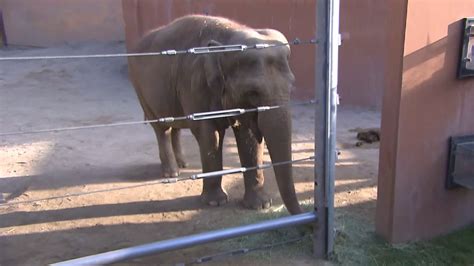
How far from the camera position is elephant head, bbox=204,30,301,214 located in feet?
10.7

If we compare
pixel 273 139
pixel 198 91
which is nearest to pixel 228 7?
pixel 198 91

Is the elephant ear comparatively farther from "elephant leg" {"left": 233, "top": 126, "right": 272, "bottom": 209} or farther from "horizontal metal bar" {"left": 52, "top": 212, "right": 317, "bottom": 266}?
"horizontal metal bar" {"left": 52, "top": 212, "right": 317, "bottom": 266}

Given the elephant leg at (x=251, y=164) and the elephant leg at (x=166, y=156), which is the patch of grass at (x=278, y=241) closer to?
the elephant leg at (x=251, y=164)

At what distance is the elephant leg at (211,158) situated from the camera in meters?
4.11

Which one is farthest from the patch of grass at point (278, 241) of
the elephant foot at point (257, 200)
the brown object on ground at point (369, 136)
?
the brown object on ground at point (369, 136)

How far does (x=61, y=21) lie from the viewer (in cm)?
1494

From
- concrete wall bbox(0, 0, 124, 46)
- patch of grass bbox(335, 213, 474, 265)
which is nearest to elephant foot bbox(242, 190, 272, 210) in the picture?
patch of grass bbox(335, 213, 474, 265)

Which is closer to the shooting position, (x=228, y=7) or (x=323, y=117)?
(x=323, y=117)

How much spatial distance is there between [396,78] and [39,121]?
586 centimetres

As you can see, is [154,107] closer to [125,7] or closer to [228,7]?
[228,7]

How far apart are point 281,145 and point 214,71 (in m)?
0.81

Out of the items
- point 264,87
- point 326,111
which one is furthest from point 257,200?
point 326,111

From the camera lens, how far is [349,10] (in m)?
7.95

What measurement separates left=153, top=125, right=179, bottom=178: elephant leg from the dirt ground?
161 millimetres
